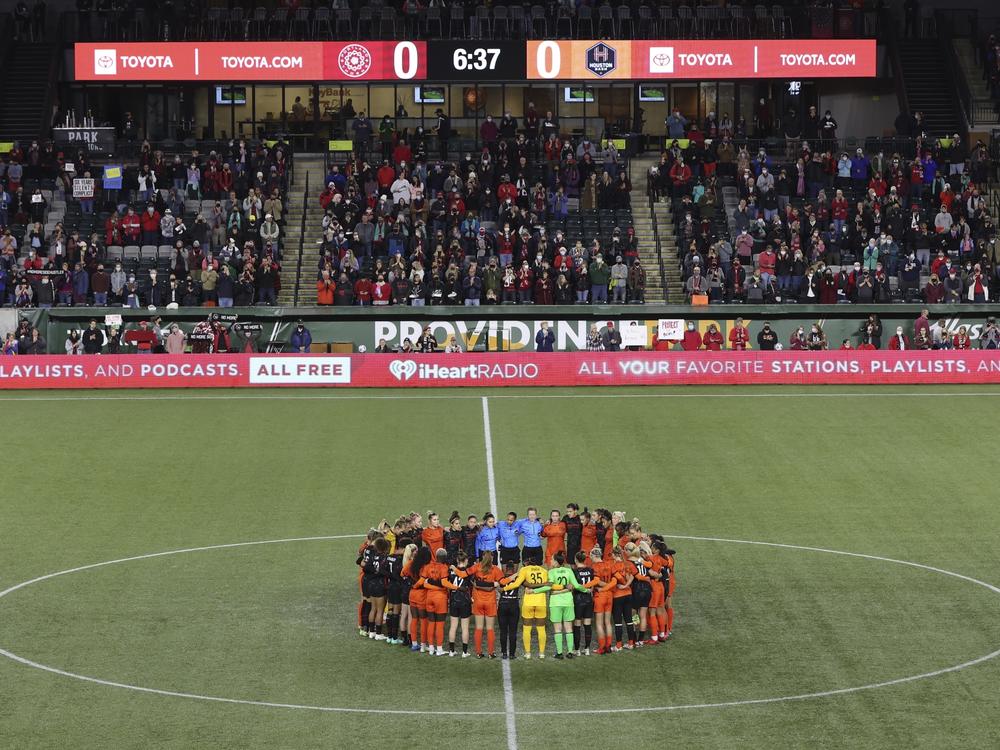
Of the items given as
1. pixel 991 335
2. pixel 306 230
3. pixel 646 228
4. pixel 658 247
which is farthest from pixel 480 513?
pixel 646 228

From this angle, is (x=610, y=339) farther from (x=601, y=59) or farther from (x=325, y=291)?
(x=601, y=59)

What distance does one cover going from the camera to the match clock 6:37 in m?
55.8

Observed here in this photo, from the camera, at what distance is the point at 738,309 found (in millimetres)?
45438

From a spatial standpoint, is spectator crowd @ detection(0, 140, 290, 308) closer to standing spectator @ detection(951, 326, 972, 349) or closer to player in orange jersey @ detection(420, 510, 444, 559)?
standing spectator @ detection(951, 326, 972, 349)

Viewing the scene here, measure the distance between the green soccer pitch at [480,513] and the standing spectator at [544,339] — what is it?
2800 mm

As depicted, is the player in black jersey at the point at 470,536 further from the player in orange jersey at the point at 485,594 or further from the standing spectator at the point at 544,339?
the standing spectator at the point at 544,339

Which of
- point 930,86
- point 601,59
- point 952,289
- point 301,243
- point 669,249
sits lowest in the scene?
point 952,289

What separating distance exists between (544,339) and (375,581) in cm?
2340

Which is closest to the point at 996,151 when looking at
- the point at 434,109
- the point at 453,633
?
the point at 434,109

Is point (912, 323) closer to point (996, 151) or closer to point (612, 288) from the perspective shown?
point (612, 288)

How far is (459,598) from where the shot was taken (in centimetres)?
2077

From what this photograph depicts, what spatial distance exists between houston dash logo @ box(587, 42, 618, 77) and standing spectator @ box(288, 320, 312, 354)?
53.3 feet

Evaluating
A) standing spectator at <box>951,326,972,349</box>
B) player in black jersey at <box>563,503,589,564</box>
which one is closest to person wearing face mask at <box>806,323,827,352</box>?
standing spectator at <box>951,326,972,349</box>

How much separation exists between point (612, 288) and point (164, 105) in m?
21.9
